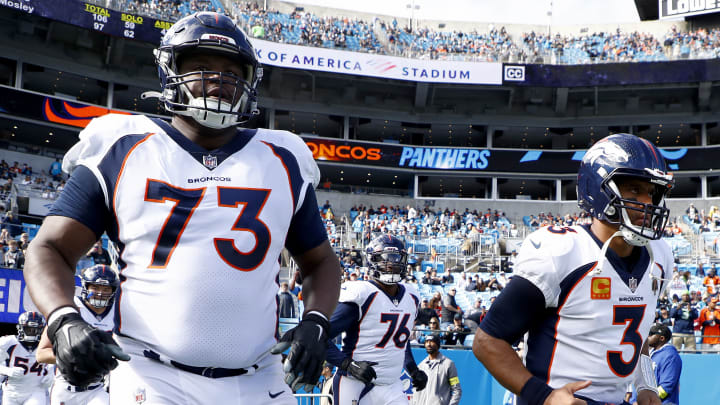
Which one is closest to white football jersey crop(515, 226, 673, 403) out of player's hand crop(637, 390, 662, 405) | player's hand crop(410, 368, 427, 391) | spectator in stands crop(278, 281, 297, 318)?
player's hand crop(637, 390, 662, 405)

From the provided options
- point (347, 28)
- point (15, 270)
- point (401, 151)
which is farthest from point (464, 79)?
point (15, 270)

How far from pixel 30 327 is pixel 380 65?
84.7ft

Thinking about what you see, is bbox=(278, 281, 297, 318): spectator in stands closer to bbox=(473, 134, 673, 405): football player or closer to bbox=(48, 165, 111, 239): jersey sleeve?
bbox=(473, 134, 673, 405): football player

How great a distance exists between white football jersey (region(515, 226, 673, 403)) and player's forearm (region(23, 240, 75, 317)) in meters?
1.83

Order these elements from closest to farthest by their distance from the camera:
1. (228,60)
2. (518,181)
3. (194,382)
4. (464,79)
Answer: (194,382), (228,60), (464,79), (518,181)

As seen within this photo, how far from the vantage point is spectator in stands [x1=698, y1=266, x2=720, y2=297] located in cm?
2033

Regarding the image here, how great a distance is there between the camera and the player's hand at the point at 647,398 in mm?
3561

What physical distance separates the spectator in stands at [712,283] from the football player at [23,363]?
668 inches

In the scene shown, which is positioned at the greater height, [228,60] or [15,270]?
[228,60]

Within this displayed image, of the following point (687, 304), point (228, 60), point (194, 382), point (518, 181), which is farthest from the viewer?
point (518, 181)

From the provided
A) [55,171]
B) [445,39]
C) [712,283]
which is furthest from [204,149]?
[445,39]

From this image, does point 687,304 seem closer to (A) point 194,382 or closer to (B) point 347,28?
(A) point 194,382

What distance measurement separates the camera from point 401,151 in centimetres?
3588

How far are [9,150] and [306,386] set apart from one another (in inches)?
1208
